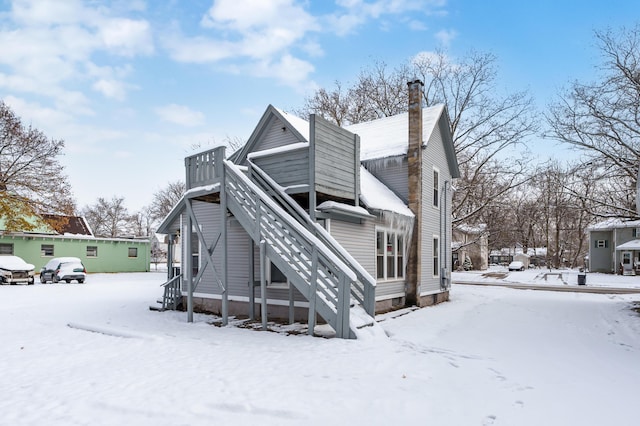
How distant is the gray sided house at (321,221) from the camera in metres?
8.80

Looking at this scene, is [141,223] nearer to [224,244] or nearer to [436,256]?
[436,256]

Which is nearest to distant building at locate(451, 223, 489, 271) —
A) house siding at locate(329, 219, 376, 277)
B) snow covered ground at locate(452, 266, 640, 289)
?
snow covered ground at locate(452, 266, 640, 289)

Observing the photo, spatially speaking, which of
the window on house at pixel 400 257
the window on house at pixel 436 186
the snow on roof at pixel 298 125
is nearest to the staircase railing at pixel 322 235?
the snow on roof at pixel 298 125

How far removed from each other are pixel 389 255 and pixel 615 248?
2959 cm

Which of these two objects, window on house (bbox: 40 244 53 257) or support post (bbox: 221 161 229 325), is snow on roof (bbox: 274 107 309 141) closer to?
support post (bbox: 221 161 229 325)

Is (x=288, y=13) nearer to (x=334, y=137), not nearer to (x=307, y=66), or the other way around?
(x=334, y=137)

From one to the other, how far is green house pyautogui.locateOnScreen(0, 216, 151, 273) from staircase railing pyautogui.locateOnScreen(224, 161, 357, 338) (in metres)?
25.4

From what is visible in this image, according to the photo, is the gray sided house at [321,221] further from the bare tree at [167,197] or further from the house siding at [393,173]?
the bare tree at [167,197]

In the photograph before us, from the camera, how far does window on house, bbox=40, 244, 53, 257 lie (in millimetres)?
30005

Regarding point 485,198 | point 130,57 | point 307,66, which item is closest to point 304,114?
point 307,66

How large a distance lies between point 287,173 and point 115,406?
21.4 feet

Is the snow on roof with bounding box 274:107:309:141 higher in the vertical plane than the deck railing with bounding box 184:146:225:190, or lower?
higher

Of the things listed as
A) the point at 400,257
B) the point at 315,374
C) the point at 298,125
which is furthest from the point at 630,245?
the point at 315,374

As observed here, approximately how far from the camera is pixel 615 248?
109 ft
